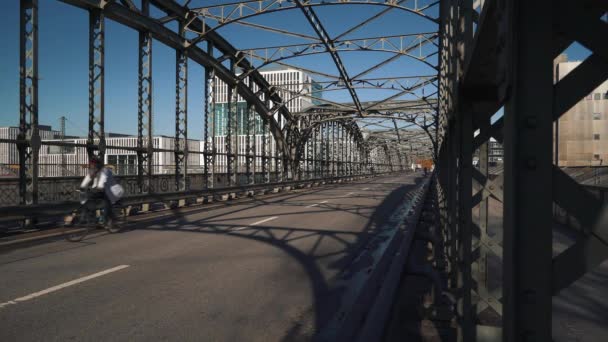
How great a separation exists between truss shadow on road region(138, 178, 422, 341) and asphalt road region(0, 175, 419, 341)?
24 millimetres

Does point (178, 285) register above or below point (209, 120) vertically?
below

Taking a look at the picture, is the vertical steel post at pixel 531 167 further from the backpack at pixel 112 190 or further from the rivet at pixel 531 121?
the backpack at pixel 112 190

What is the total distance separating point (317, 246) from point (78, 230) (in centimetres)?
625

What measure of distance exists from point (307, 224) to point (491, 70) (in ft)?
31.6

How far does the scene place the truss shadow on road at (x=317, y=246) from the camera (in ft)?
17.2

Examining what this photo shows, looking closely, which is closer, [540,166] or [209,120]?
[540,166]

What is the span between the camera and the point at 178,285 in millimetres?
5973

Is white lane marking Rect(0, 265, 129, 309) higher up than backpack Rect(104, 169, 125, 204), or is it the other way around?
backpack Rect(104, 169, 125, 204)

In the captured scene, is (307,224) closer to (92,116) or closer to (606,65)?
(92,116)

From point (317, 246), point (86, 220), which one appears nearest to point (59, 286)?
point (317, 246)

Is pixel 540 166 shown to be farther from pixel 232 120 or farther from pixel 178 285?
pixel 232 120

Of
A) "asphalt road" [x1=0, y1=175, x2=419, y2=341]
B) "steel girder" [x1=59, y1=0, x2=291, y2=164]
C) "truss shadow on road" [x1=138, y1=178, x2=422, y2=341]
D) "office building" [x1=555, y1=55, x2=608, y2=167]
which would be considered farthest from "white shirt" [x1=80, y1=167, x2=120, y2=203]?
"office building" [x1=555, y1=55, x2=608, y2=167]

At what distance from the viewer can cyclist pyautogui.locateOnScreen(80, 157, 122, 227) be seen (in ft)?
34.0

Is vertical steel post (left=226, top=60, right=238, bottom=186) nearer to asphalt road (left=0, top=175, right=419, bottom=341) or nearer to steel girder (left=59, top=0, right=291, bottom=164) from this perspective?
steel girder (left=59, top=0, right=291, bottom=164)
